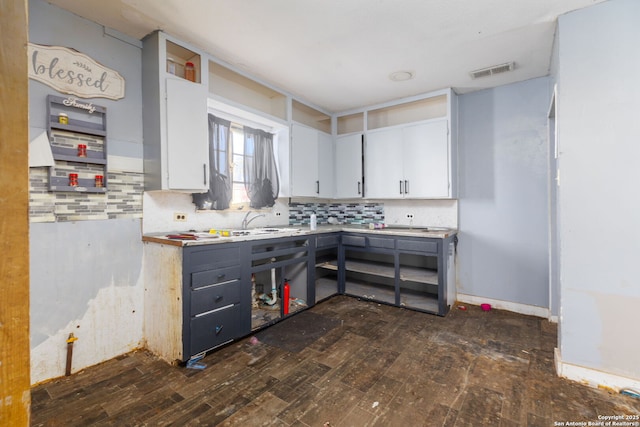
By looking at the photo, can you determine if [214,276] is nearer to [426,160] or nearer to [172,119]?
[172,119]

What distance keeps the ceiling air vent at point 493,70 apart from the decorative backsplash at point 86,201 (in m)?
3.44

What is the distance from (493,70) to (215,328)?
362cm

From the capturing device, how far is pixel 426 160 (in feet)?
11.6

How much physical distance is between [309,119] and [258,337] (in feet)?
10.1

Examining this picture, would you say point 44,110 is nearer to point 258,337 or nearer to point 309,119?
point 258,337

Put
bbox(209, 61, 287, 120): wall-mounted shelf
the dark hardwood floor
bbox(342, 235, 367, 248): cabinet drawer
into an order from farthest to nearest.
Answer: bbox(342, 235, 367, 248): cabinet drawer < bbox(209, 61, 287, 120): wall-mounted shelf < the dark hardwood floor

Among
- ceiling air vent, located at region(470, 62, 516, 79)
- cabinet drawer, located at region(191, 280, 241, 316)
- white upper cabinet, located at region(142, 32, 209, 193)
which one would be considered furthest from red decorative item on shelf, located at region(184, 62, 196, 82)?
ceiling air vent, located at region(470, 62, 516, 79)

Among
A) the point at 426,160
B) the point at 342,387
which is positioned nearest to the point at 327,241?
the point at 426,160

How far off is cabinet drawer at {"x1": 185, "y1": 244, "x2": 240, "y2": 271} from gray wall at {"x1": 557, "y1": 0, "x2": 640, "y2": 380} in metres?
2.48

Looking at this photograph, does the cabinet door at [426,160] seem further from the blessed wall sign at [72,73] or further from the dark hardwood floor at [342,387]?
the blessed wall sign at [72,73]

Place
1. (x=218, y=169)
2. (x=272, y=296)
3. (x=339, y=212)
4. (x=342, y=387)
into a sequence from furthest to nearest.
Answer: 1. (x=339, y=212)
2. (x=272, y=296)
3. (x=218, y=169)
4. (x=342, y=387)

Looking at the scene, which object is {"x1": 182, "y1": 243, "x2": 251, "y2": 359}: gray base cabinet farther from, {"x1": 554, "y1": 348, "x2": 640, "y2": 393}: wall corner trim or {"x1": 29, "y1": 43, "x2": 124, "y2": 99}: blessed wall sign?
{"x1": 554, "y1": 348, "x2": 640, "y2": 393}: wall corner trim

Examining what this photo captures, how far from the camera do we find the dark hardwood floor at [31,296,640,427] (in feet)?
5.36

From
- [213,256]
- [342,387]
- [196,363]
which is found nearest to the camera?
[342,387]
